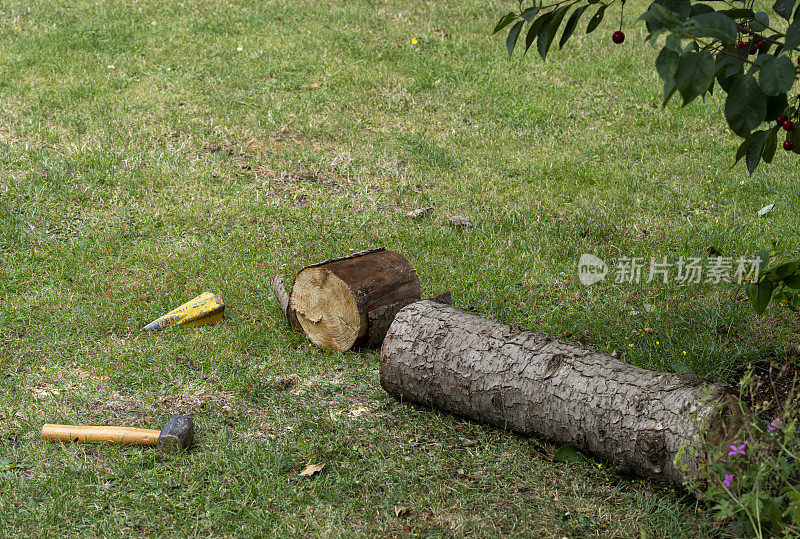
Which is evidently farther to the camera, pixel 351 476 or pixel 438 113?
pixel 438 113

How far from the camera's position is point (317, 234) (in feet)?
21.1

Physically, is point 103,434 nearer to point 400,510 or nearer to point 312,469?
point 312,469

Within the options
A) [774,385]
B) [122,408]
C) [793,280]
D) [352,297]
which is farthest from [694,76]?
[122,408]

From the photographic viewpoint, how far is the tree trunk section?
4.75 meters

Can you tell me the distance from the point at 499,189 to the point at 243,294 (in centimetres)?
280

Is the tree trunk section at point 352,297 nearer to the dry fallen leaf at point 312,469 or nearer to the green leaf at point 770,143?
the dry fallen leaf at point 312,469

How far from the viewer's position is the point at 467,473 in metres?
3.73

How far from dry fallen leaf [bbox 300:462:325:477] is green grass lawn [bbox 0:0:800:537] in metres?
0.05

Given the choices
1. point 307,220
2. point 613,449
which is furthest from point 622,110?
point 613,449

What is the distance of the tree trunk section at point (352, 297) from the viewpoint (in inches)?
187

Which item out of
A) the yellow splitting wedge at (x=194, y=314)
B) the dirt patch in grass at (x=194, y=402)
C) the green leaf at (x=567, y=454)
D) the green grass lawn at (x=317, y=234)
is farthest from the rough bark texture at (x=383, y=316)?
the green leaf at (x=567, y=454)

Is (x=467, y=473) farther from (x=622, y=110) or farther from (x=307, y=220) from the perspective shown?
(x=622, y=110)

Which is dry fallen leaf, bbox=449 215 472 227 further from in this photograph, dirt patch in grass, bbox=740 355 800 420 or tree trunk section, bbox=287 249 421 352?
dirt patch in grass, bbox=740 355 800 420

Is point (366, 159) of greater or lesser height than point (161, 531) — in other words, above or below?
above
